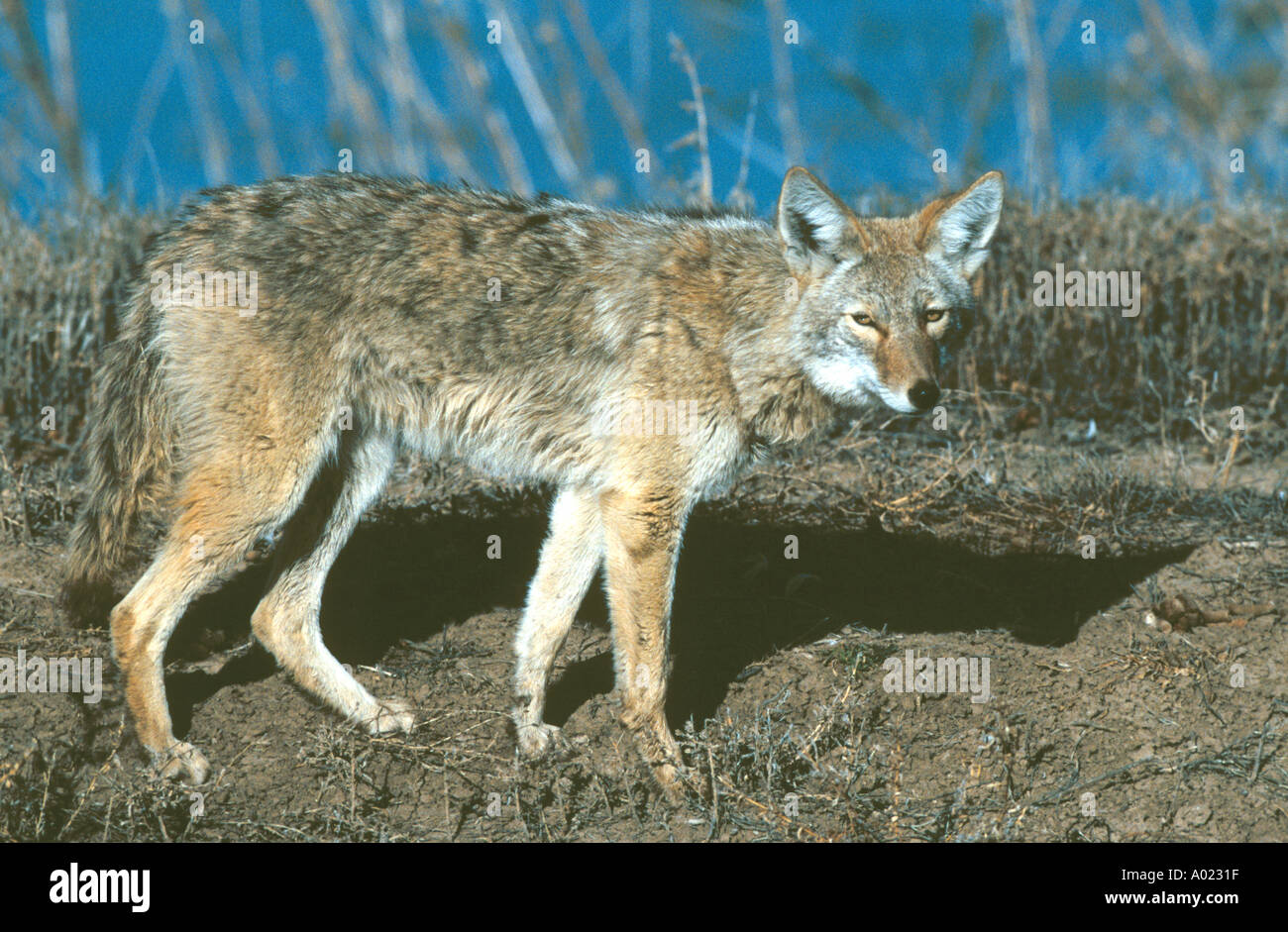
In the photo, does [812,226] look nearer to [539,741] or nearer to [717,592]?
[717,592]

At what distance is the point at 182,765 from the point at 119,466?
3.91 feet

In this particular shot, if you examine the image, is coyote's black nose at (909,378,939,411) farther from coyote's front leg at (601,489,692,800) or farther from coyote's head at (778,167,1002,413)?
coyote's front leg at (601,489,692,800)

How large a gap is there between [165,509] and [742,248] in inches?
100

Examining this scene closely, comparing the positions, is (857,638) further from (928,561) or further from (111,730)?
(111,730)

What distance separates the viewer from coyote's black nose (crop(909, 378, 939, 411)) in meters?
3.93

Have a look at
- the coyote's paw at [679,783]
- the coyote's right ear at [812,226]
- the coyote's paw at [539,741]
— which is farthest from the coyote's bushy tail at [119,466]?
the coyote's right ear at [812,226]

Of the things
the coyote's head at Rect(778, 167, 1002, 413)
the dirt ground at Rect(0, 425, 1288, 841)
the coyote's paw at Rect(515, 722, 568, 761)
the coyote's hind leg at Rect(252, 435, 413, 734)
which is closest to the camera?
the dirt ground at Rect(0, 425, 1288, 841)

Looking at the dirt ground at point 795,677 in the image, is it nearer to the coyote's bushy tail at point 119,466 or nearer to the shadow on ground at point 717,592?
the shadow on ground at point 717,592

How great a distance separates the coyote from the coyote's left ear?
0.01m

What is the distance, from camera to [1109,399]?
283 inches

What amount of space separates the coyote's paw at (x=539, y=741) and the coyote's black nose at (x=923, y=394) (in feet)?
5.98

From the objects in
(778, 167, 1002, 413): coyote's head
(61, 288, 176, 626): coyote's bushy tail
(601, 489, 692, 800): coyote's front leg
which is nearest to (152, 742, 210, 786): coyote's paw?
(61, 288, 176, 626): coyote's bushy tail

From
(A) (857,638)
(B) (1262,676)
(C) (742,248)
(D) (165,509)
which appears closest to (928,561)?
(A) (857,638)
